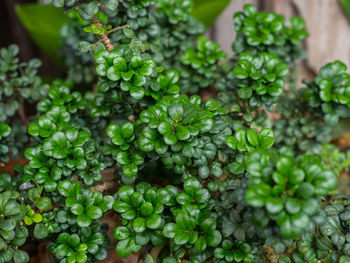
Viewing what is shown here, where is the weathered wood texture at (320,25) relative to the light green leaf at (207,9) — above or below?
below

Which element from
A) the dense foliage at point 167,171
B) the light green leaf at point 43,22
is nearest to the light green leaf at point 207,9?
the dense foliage at point 167,171

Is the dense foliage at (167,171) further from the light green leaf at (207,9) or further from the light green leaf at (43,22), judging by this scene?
the light green leaf at (43,22)

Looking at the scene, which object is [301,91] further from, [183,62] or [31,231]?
[31,231]

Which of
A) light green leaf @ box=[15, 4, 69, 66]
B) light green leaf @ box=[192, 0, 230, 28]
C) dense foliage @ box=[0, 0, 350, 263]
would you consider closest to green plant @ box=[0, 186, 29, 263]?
dense foliage @ box=[0, 0, 350, 263]

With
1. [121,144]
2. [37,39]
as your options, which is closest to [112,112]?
[121,144]

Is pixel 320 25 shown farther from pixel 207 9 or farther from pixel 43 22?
pixel 43 22

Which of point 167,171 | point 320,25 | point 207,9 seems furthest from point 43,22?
point 320,25
